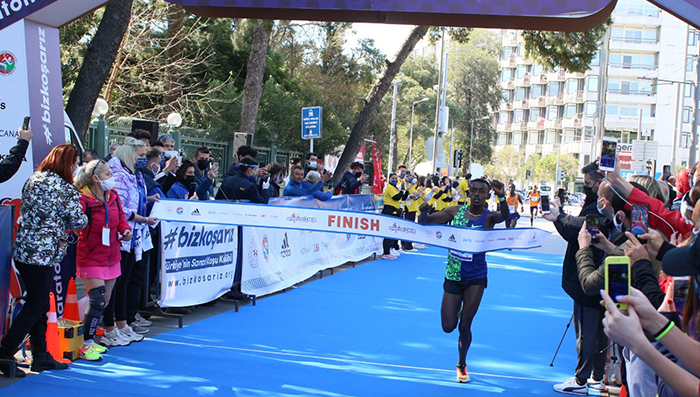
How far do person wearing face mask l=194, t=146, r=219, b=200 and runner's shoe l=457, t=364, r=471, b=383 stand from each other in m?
4.55

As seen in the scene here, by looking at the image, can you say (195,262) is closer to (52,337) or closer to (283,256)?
(52,337)

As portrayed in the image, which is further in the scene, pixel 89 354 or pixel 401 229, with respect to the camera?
pixel 89 354

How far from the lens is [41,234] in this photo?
5750 millimetres

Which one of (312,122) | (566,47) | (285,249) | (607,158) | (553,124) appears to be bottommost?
(285,249)

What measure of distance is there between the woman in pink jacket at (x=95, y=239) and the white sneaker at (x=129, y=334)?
0.64m

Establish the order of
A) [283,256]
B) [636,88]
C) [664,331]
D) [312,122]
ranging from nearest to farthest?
[664,331] < [283,256] < [312,122] < [636,88]

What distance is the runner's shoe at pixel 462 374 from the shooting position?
6387mm

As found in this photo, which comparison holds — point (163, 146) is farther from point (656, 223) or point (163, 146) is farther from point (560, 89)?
point (560, 89)

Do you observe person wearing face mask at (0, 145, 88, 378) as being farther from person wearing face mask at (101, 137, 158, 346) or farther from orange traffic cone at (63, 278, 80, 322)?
person wearing face mask at (101, 137, 158, 346)

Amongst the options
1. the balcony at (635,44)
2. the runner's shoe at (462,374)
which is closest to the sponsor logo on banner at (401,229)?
the runner's shoe at (462,374)

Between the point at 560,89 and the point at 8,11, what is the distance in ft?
279

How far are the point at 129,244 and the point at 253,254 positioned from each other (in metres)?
3.11

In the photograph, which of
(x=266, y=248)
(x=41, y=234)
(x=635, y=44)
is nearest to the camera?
(x=41, y=234)

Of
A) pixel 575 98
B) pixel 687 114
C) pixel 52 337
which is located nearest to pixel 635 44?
pixel 687 114
